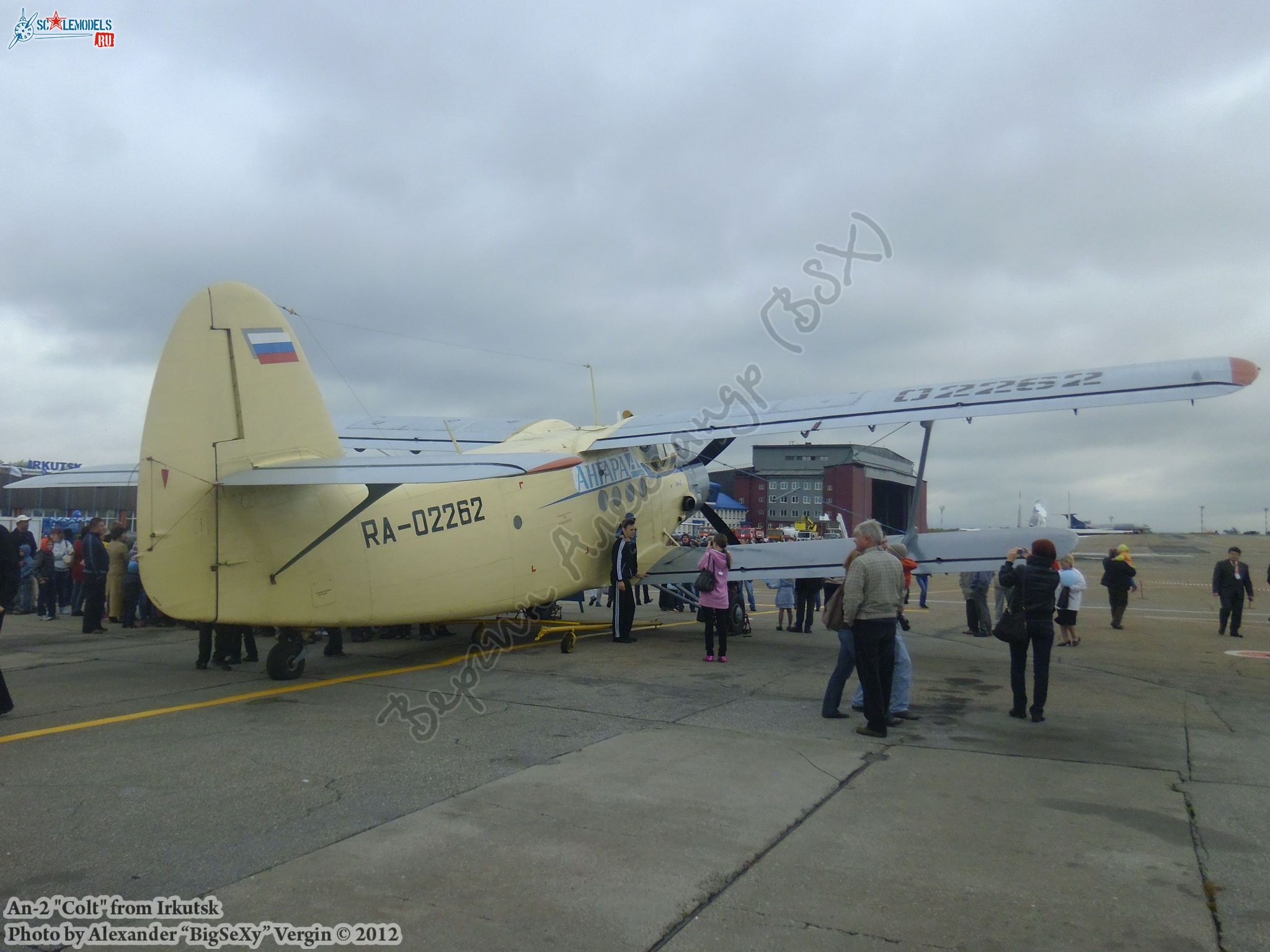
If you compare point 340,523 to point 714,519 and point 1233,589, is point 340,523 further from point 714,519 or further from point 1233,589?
point 1233,589

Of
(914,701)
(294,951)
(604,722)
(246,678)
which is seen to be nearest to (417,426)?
(246,678)

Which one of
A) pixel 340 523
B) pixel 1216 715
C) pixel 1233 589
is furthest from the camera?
pixel 1233 589

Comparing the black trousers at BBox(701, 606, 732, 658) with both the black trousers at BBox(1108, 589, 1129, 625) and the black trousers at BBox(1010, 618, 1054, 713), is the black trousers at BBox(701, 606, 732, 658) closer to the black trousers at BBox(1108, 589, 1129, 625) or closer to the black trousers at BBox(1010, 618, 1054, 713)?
the black trousers at BBox(1010, 618, 1054, 713)

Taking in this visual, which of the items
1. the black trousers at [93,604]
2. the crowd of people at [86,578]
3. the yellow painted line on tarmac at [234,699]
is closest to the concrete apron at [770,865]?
the yellow painted line on tarmac at [234,699]

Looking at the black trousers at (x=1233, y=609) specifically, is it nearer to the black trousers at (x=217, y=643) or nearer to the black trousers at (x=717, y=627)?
the black trousers at (x=717, y=627)

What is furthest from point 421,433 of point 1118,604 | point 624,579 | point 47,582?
point 1118,604

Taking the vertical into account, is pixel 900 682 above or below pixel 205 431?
below

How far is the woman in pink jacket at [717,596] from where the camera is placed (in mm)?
11156

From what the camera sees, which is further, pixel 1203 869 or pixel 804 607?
pixel 804 607

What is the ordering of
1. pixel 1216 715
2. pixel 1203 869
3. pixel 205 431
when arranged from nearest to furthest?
pixel 1203 869
pixel 205 431
pixel 1216 715

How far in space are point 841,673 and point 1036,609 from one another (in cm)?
195

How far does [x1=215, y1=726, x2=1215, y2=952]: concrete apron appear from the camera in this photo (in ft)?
11.4

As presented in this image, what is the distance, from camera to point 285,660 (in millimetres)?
9195

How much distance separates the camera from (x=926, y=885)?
394cm
